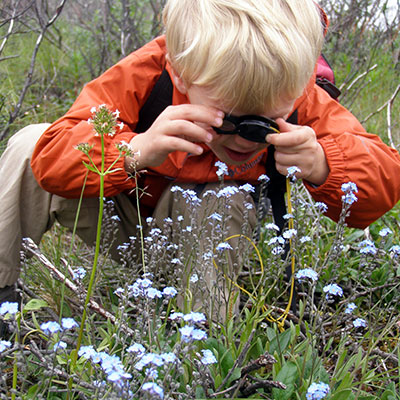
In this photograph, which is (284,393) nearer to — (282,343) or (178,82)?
(282,343)

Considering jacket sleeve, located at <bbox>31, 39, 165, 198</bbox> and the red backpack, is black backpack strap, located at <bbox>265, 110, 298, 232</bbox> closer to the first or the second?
the red backpack

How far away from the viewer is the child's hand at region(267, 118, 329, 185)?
2104 millimetres

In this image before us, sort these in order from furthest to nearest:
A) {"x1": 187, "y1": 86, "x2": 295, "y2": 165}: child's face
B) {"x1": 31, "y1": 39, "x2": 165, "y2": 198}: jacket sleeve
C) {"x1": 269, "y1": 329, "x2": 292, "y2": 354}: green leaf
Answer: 1. {"x1": 31, "y1": 39, "x2": 165, "y2": 198}: jacket sleeve
2. {"x1": 187, "y1": 86, "x2": 295, "y2": 165}: child's face
3. {"x1": 269, "y1": 329, "x2": 292, "y2": 354}: green leaf

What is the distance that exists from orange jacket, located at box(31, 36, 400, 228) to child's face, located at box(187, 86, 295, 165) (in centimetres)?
15

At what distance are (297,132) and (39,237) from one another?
4.50 feet

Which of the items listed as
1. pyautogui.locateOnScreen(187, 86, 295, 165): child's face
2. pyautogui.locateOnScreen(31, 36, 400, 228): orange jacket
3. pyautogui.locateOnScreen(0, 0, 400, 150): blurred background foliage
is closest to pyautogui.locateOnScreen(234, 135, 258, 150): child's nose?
pyautogui.locateOnScreen(187, 86, 295, 165): child's face

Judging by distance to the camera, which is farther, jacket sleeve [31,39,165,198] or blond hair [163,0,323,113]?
jacket sleeve [31,39,165,198]

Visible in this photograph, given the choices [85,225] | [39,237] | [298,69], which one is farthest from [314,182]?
[39,237]

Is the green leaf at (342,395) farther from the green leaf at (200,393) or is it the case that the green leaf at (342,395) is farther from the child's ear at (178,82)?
the child's ear at (178,82)

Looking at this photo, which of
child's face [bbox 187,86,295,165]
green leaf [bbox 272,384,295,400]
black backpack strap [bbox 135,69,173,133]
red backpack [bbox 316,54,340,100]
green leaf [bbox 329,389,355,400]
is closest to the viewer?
green leaf [bbox 329,389,355,400]

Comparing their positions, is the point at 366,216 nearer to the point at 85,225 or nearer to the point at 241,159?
the point at 241,159

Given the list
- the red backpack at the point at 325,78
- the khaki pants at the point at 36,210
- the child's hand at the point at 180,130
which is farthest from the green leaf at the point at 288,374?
the red backpack at the point at 325,78

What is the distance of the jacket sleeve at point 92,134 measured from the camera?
7.52 feet

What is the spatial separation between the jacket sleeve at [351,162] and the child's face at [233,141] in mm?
315
